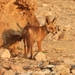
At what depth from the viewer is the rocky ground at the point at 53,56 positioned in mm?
9008

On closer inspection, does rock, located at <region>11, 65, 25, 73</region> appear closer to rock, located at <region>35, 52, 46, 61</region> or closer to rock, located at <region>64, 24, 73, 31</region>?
rock, located at <region>35, 52, 46, 61</region>

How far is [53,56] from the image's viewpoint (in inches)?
490

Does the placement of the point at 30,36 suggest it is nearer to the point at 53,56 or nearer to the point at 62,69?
the point at 53,56

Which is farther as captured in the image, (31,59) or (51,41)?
(51,41)

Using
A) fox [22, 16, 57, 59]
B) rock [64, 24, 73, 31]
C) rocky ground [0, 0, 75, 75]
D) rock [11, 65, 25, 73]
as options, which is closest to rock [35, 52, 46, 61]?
rocky ground [0, 0, 75, 75]

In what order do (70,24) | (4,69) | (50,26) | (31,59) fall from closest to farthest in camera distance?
(4,69), (31,59), (50,26), (70,24)

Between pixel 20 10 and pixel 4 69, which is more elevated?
pixel 20 10

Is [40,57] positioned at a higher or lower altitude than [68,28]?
lower

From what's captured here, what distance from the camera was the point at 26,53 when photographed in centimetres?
1202

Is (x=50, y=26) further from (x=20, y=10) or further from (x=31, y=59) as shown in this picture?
(x=31, y=59)

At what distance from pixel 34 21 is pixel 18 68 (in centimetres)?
464

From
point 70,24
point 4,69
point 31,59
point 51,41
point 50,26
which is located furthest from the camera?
point 70,24

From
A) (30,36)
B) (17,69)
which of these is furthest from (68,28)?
(17,69)

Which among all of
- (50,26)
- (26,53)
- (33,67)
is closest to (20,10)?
(50,26)
